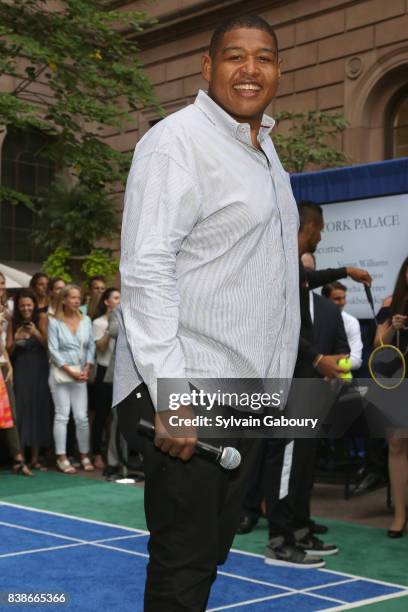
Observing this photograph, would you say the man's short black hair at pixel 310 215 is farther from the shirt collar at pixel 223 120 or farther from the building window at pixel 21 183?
the building window at pixel 21 183

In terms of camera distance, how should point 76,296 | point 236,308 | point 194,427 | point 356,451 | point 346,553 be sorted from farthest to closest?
1. point 76,296
2. point 356,451
3. point 346,553
4. point 236,308
5. point 194,427

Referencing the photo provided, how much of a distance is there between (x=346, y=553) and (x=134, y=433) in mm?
4350

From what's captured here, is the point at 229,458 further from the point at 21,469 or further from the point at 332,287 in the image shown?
the point at 21,469

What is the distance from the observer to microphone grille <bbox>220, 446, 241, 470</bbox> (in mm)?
2896

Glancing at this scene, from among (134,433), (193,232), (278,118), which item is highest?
(278,118)

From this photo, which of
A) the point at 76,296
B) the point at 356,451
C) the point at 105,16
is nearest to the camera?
the point at 356,451

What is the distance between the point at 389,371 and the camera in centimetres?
722

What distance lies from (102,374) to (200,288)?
29.7 ft

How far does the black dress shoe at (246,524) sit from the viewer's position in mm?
7488

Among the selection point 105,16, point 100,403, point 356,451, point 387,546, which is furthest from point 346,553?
point 105,16

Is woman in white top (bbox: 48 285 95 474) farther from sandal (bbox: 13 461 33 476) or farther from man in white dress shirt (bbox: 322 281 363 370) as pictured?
man in white dress shirt (bbox: 322 281 363 370)

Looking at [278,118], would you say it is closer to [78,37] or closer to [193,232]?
[78,37]

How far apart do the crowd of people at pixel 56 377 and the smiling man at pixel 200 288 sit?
27.0ft

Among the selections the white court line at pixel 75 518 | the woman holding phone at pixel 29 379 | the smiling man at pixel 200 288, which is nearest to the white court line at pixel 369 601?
the white court line at pixel 75 518
